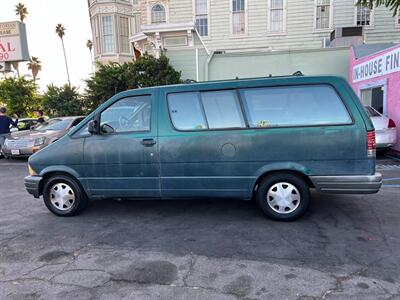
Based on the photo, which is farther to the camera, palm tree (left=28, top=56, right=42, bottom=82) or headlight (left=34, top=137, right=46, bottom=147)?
palm tree (left=28, top=56, right=42, bottom=82)

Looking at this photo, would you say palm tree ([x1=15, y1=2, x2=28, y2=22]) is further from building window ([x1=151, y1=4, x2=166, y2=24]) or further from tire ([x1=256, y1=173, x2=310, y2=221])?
tire ([x1=256, y1=173, x2=310, y2=221])

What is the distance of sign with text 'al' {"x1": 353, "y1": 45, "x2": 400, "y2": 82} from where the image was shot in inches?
322

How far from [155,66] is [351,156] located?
11.5 metres

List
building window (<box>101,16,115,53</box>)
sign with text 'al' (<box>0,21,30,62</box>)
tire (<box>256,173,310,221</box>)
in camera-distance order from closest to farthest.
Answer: tire (<box>256,173,310,221</box>), sign with text 'al' (<box>0,21,30,62</box>), building window (<box>101,16,115,53</box>)

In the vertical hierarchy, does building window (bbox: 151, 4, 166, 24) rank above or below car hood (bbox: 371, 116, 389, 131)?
Result: above

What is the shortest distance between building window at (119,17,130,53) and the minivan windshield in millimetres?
15202

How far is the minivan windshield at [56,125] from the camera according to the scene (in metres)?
10.3

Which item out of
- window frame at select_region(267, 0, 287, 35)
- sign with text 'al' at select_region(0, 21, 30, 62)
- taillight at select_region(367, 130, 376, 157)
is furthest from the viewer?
window frame at select_region(267, 0, 287, 35)

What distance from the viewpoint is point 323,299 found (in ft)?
8.55

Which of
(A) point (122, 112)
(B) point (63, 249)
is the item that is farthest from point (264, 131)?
(B) point (63, 249)

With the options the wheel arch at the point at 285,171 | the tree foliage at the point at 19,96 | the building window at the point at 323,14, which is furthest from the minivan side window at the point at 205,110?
the tree foliage at the point at 19,96

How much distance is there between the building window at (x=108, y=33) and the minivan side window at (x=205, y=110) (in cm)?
2193

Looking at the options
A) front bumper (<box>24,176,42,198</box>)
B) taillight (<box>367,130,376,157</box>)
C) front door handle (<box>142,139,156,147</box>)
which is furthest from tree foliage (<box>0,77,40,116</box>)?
taillight (<box>367,130,376,157</box>)

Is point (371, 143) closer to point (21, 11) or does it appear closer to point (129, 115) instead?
point (129, 115)
